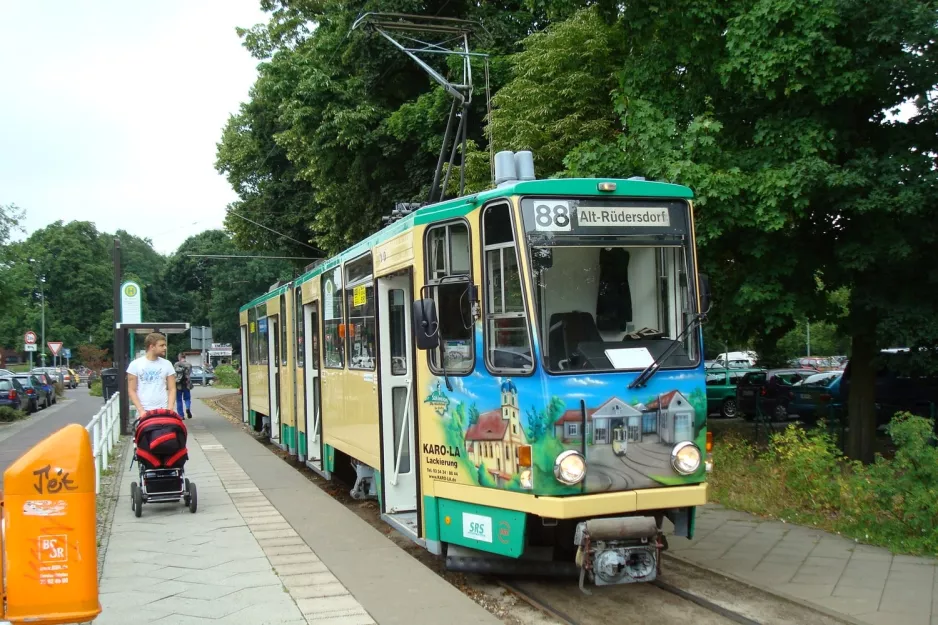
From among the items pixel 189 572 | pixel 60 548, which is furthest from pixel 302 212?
pixel 60 548

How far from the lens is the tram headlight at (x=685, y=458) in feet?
21.2

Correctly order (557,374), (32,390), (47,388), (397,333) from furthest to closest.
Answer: (47,388) → (32,390) → (397,333) → (557,374)

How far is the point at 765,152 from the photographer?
1255 centimetres

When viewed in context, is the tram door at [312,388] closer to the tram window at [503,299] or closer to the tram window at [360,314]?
the tram window at [360,314]

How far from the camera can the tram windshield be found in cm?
638

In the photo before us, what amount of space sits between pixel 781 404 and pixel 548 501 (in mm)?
18215

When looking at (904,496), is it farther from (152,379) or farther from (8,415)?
(8,415)

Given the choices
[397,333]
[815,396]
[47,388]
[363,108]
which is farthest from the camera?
[47,388]

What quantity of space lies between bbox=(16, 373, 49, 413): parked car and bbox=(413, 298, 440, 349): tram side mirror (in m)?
31.1

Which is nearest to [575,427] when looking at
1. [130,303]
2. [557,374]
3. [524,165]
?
[557,374]

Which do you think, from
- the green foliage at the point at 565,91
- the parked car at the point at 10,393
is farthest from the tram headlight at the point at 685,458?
the parked car at the point at 10,393

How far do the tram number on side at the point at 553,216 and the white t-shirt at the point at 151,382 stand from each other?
4.89m

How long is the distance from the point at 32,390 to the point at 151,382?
1109 inches

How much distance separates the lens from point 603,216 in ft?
21.7
